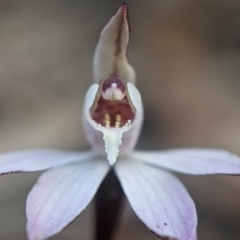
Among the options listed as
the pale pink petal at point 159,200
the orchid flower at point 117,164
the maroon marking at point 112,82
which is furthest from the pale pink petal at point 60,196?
the maroon marking at point 112,82

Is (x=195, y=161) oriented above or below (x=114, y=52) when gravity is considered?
below

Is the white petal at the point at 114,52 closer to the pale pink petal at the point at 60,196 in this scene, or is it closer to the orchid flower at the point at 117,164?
the orchid flower at the point at 117,164

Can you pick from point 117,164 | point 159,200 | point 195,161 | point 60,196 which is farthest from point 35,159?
point 195,161

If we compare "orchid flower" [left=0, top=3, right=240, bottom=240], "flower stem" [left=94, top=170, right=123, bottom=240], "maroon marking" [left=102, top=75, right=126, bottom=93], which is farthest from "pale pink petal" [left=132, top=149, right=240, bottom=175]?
"maroon marking" [left=102, top=75, right=126, bottom=93]

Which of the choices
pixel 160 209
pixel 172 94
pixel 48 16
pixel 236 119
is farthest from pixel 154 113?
pixel 160 209

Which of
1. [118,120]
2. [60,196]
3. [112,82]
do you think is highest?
[112,82]

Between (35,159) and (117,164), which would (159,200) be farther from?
(35,159)

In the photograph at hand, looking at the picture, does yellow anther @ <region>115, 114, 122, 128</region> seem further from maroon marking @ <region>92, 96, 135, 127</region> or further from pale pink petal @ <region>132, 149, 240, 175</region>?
pale pink petal @ <region>132, 149, 240, 175</region>

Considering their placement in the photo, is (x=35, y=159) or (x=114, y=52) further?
(x=114, y=52)
